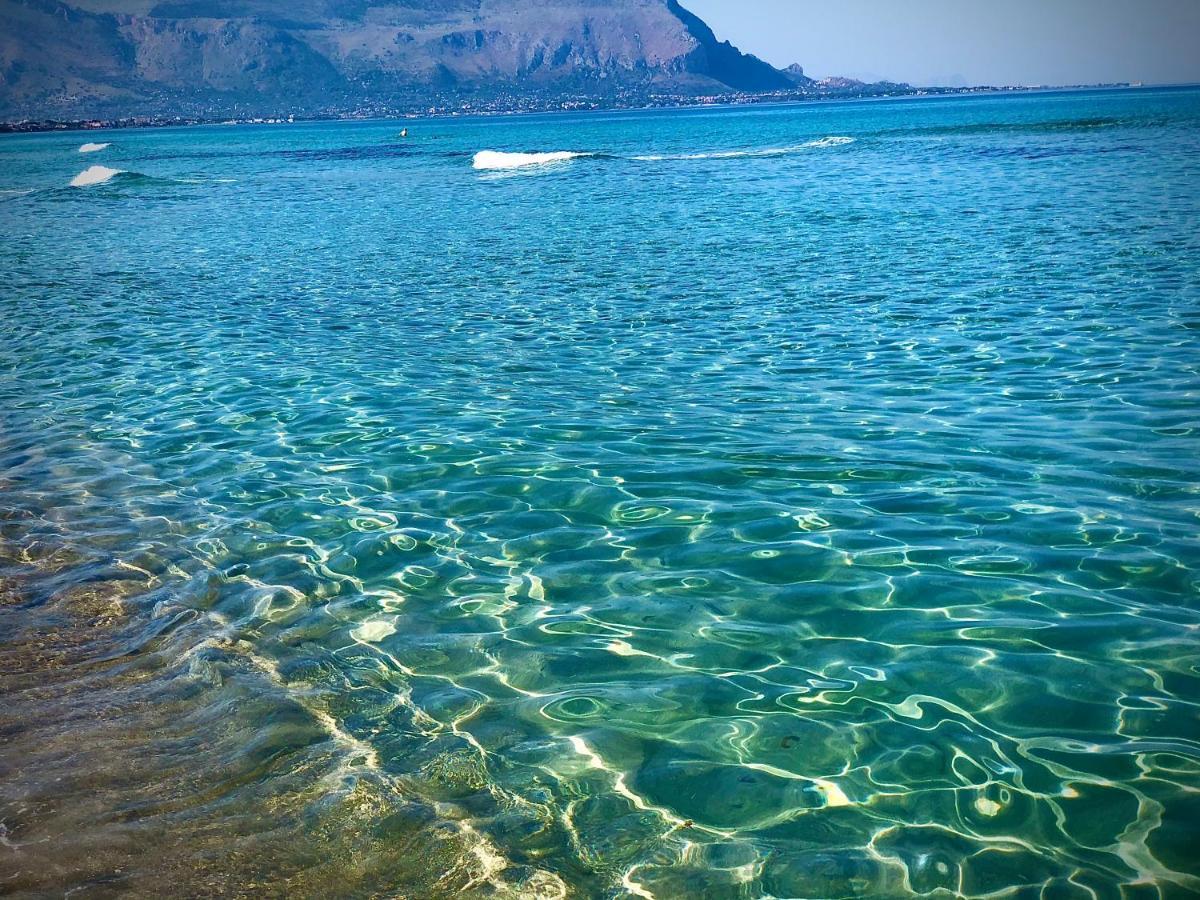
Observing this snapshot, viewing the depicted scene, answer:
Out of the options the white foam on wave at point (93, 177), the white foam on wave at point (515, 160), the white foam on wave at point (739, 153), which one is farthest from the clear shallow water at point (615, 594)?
the white foam on wave at point (739, 153)

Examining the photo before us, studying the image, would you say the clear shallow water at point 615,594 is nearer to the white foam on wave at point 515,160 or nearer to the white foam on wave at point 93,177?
the white foam on wave at point 93,177

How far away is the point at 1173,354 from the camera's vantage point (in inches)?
483

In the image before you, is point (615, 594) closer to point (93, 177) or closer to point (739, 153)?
point (93, 177)

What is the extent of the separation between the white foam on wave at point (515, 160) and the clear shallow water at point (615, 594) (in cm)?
4429

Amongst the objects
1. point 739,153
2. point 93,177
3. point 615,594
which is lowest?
point 615,594

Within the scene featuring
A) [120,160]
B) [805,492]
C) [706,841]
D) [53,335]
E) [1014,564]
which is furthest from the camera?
[120,160]

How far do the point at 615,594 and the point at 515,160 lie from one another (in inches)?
2300

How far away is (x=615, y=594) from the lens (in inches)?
266

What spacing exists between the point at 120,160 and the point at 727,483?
3264 inches

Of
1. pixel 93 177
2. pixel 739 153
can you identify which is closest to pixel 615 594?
pixel 93 177

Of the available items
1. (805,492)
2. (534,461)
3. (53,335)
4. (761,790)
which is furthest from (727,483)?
(53,335)

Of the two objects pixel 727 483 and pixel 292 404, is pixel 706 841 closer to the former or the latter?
pixel 727 483

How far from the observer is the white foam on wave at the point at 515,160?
195 ft

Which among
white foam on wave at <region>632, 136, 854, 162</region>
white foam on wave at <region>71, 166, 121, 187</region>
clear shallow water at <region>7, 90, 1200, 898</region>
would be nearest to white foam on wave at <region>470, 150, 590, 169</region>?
white foam on wave at <region>632, 136, 854, 162</region>
